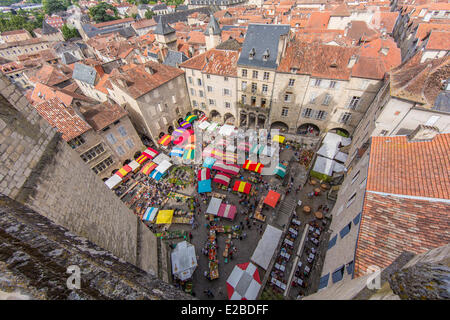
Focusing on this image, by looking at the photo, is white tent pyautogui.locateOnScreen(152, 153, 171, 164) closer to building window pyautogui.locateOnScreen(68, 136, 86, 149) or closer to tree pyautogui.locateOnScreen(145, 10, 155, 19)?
building window pyautogui.locateOnScreen(68, 136, 86, 149)

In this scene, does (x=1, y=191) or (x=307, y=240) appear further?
(x=307, y=240)

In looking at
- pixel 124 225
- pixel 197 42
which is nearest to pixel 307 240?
pixel 124 225

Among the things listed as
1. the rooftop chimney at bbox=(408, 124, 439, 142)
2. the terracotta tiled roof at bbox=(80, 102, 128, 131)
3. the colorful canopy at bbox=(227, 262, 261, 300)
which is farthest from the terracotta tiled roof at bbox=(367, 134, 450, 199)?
the terracotta tiled roof at bbox=(80, 102, 128, 131)

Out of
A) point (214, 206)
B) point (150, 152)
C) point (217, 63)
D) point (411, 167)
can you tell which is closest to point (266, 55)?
point (217, 63)

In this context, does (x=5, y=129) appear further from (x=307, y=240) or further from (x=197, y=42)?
(x=197, y=42)

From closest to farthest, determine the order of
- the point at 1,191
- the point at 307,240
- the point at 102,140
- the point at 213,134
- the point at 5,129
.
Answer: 1. the point at 1,191
2. the point at 5,129
3. the point at 307,240
4. the point at 102,140
5. the point at 213,134

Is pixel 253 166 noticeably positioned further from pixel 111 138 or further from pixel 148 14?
pixel 148 14

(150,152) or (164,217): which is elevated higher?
(150,152)
